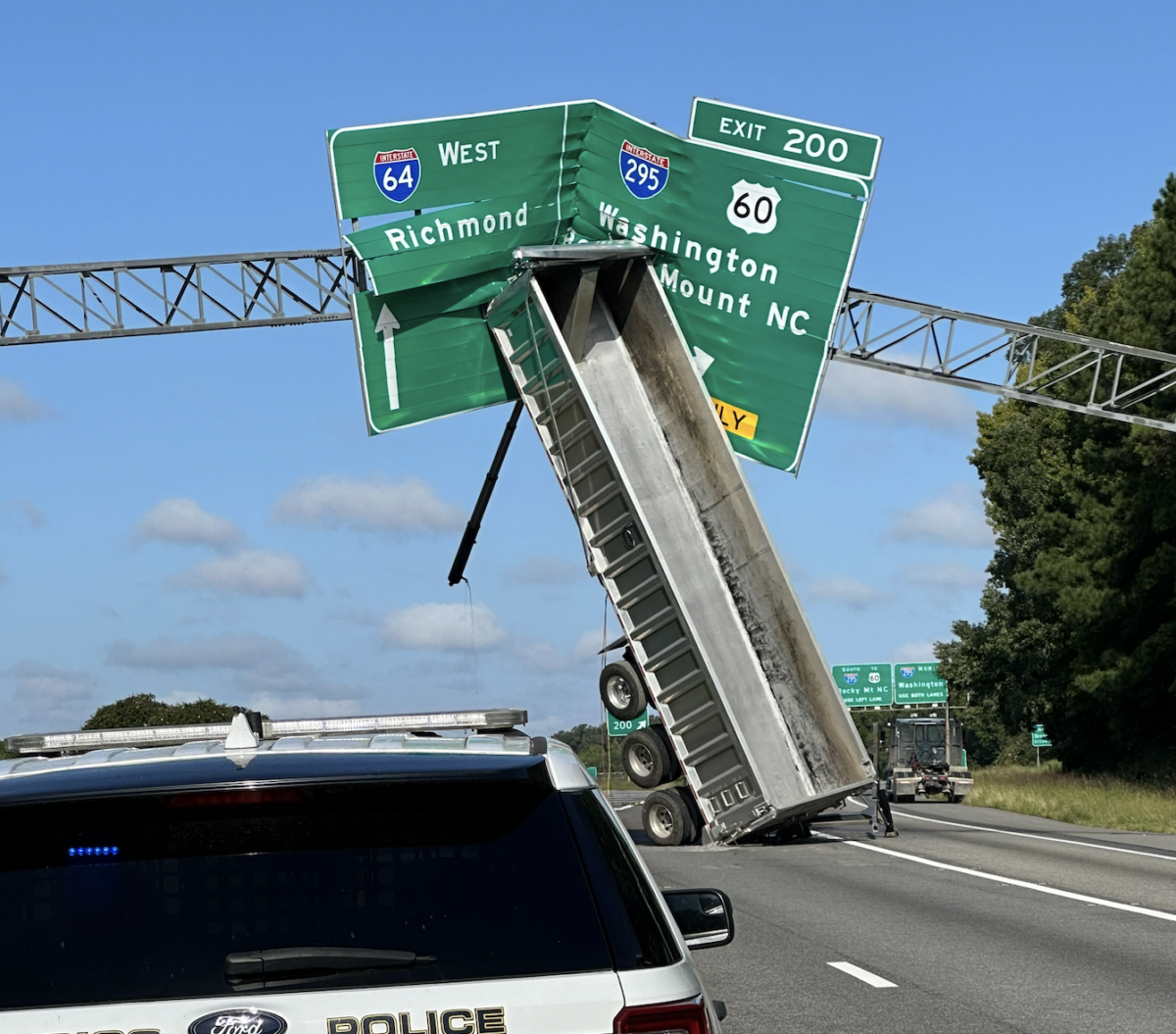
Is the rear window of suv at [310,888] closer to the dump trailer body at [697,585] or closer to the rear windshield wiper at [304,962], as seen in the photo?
the rear windshield wiper at [304,962]

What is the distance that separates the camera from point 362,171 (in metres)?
24.9

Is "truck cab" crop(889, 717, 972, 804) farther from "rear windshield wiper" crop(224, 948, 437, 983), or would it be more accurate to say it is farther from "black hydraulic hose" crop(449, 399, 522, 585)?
"rear windshield wiper" crop(224, 948, 437, 983)

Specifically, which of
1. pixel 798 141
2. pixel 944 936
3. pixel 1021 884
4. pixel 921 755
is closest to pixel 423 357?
pixel 798 141

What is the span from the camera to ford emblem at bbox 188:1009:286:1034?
3188 millimetres

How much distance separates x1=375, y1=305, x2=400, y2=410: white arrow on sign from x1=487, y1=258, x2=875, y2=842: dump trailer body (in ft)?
5.86

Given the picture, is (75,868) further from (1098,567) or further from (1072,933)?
(1098,567)

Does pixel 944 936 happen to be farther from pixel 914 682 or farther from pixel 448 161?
pixel 914 682

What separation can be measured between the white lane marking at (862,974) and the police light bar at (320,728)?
693cm

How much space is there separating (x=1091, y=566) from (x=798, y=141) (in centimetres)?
2946

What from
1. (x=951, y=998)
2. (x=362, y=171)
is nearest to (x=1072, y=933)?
(x=951, y=998)

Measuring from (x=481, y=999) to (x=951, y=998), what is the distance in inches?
287

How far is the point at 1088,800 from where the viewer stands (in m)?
36.9

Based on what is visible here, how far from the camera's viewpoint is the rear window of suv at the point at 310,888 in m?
3.36

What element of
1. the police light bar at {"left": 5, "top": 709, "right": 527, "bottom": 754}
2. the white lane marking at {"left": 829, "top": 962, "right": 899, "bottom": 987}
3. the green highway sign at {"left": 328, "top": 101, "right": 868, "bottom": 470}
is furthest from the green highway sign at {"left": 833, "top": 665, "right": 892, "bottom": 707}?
the police light bar at {"left": 5, "top": 709, "right": 527, "bottom": 754}
